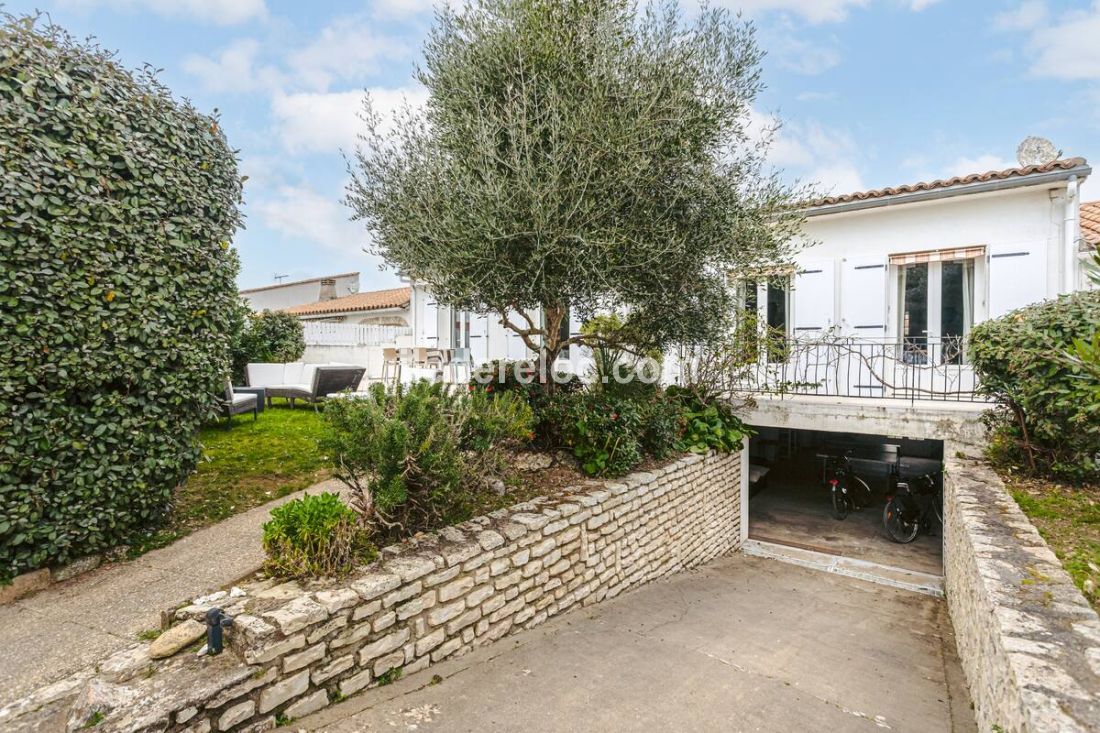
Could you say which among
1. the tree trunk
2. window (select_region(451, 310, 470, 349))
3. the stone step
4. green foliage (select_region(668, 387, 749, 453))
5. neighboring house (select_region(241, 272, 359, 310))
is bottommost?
the stone step

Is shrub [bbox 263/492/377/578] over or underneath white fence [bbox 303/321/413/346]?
underneath

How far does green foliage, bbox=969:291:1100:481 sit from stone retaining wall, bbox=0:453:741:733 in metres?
4.07

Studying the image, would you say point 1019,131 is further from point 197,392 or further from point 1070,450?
point 197,392

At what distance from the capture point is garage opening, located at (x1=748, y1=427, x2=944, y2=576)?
8.95 m

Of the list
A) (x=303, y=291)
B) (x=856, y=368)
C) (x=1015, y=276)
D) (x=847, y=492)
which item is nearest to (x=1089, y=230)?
(x=1015, y=276)

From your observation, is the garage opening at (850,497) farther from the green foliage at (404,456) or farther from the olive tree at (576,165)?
the green foliage at (404,456)

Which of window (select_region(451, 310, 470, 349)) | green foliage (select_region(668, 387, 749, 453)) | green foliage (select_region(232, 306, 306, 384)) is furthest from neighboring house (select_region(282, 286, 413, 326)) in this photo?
green foliage (select_region(668, 387, 749, 453))

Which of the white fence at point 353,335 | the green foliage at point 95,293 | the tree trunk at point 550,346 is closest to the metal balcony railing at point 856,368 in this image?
the tree trunk at point 550,346

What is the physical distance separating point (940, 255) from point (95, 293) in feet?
37.5

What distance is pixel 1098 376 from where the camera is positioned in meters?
3.08

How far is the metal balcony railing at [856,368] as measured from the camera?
920 centimetres

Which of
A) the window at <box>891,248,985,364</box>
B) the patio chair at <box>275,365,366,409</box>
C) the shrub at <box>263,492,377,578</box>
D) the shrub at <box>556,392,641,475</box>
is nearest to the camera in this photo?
the shrub at <box>263,492,377,578</box>

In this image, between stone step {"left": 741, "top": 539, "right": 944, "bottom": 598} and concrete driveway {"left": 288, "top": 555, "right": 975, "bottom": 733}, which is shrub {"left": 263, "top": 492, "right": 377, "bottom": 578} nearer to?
concrete driveway {"left": 288, "top": 555, "right": 975, "bottom": 733}

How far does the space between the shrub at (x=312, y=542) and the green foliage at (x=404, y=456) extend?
14.4 inches
